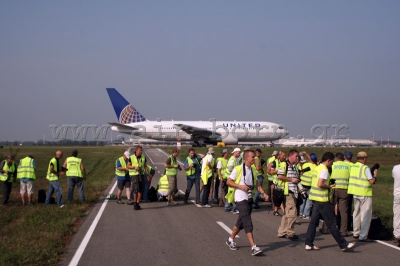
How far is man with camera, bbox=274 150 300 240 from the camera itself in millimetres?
9516

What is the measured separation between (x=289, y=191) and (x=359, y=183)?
1.48 m

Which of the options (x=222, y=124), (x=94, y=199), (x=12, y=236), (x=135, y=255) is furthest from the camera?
(x=222, y=124)

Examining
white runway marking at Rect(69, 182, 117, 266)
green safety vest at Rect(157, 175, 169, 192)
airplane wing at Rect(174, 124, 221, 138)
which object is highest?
airplane wing at Rect(174, 124, 221, 138)

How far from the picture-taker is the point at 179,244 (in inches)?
348

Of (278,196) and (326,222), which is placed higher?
(278,196)

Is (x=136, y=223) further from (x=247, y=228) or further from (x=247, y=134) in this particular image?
(x=247, y=134)

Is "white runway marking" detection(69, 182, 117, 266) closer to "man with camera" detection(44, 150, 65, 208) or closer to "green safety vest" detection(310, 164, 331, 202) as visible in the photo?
"man with camera" detection(44, 150, 65, 208)

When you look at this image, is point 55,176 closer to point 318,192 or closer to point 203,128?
point 318,192

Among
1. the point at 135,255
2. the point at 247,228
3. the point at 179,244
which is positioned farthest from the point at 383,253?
the point at 135,255

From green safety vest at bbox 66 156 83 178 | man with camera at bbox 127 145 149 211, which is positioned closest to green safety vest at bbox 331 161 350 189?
man with camera at bbox 127 145 149 211

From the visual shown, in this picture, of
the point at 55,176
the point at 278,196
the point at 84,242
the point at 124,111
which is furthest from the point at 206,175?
the point at 124,111

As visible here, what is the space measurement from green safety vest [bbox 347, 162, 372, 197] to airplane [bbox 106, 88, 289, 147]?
52436 mm

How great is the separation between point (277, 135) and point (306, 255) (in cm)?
5843

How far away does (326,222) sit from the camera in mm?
8430
